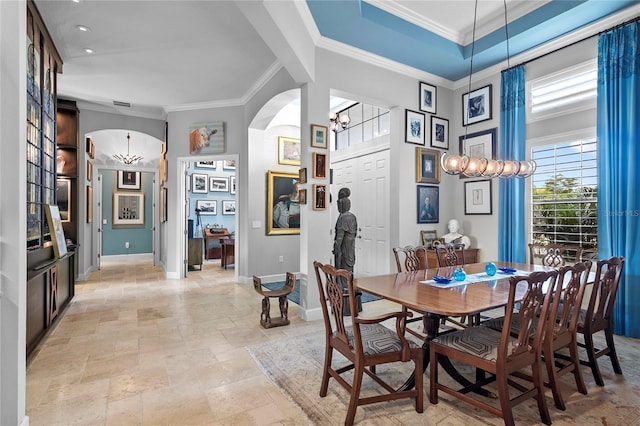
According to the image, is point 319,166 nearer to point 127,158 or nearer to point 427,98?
point 427,98

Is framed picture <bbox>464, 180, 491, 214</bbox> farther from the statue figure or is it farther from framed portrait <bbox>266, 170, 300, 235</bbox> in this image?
framed portrait <bbox>266, 170, 300, 235</bbox>

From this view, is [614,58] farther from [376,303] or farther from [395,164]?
[376,303]

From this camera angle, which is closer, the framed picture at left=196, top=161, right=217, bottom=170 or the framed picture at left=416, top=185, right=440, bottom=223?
the framed picture at left=416, top=185, right=440, bottom=223

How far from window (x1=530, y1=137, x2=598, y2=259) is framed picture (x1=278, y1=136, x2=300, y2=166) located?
384cm

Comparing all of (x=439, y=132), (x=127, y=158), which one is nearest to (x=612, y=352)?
(x=439, y=132)

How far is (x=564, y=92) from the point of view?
13.2 feet

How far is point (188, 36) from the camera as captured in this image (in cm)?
394

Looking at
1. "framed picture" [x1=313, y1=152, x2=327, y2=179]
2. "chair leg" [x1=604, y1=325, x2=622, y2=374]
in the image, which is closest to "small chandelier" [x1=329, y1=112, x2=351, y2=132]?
"framed picture" [x1=313, y1=152, x2=327, y2=179]

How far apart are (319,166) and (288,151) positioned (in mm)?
2494

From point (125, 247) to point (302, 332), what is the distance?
25.7ft

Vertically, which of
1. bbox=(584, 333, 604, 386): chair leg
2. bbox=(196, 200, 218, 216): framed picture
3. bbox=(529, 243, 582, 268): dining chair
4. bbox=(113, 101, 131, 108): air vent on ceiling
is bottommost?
bbox=(584, 333, 604, 386): chair leg

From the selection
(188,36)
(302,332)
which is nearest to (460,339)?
(302,332)

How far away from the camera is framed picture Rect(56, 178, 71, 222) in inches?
220

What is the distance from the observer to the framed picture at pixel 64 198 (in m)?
5.60
